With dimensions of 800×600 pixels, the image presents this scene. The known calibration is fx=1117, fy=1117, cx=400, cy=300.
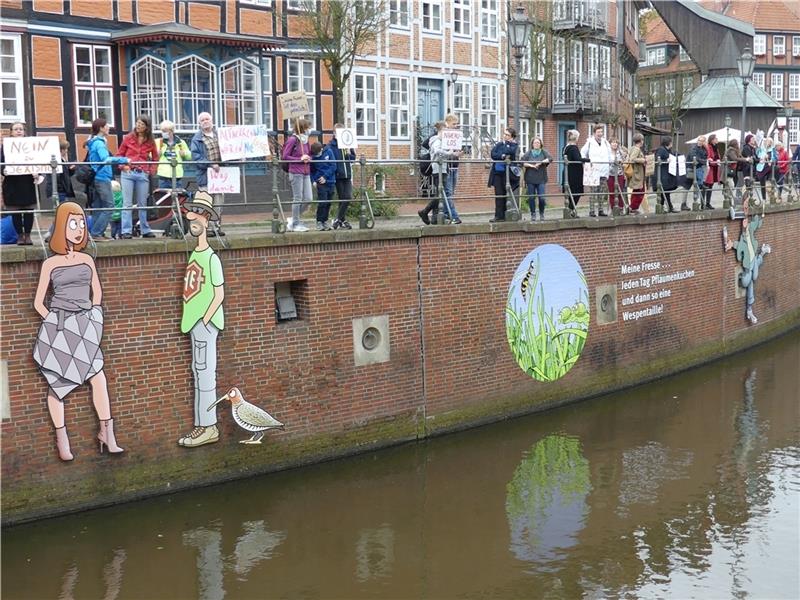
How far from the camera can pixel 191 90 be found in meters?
23.5

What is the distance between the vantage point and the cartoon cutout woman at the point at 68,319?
11500 mm

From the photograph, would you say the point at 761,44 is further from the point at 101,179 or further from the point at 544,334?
the point at 101,179

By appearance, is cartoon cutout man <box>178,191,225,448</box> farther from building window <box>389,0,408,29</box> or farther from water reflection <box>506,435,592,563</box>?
building window <box>389,0,408,29</box>

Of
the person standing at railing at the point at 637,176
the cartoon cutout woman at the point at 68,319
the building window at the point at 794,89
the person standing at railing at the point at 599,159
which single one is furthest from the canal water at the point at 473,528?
the building window at the point at 794,89

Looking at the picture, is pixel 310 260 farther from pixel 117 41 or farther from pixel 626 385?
pixel 117 41

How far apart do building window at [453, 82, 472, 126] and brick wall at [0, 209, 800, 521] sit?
13.9m

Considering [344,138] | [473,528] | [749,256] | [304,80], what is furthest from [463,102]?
[473,528]

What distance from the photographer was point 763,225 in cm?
2366

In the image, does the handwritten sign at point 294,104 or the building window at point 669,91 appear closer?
the handwritten sign at point 294,104

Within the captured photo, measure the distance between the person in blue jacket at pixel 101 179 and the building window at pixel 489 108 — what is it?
21.7 m

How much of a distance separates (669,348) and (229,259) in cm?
998

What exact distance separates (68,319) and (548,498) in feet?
19.1

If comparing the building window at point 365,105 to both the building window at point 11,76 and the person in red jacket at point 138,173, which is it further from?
the person in red jacket at point 138,173

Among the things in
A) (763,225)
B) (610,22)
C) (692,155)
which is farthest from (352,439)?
(610,22)
